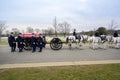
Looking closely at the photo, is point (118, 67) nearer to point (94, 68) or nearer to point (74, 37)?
point (94, 68)

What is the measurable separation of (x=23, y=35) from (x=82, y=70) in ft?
31.9

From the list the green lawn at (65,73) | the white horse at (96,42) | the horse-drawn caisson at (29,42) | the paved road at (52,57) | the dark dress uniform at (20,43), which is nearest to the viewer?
the green lawn at (65,73)

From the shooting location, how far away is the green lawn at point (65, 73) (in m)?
7.50

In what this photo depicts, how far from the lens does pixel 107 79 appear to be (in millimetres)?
7258

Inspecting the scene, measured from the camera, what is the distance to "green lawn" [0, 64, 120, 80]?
750 cm

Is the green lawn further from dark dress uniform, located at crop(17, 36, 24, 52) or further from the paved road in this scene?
dark dress uniform, located at crop(17, 36, 24, 52)

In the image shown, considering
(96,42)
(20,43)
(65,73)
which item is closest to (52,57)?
(20,43)

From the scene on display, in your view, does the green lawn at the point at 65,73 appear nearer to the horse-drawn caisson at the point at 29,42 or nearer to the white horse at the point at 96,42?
the horse-drawn caisson at the point at 29,42

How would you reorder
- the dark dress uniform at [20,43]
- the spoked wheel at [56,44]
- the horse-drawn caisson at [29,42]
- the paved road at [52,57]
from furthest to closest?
the spoked wheel at [56,44], the horse-drawn caisson at [29,42], the dark dress uniform at [20,43], the paved road at [52,57]

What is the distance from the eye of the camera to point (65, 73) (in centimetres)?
808

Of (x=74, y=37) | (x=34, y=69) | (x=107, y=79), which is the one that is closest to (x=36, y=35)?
(x=74, y=37)

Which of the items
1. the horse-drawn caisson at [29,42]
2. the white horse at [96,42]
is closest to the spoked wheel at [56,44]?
the horse-drawn caisson at [29,42]

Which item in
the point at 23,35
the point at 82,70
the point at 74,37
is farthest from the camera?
the point at 74,37

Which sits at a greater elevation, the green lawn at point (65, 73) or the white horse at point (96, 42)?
the white horse at point (96, 42)
